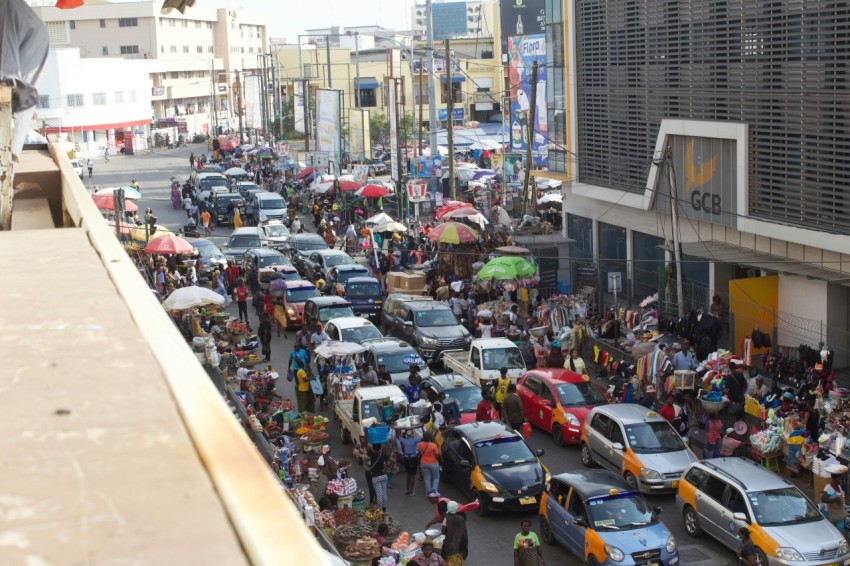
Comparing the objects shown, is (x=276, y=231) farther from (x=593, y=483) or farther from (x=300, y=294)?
(x=593, y=483)

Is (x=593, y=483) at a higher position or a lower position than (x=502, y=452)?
higher

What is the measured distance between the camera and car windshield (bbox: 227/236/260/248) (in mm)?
40938

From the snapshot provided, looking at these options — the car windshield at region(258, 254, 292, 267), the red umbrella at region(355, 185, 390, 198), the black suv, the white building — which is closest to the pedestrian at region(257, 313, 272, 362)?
the black suv

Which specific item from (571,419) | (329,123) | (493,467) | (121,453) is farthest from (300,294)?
(121,453)

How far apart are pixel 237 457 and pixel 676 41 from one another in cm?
2711

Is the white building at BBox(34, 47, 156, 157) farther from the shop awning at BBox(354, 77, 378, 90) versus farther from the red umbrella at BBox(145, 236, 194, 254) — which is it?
the red umbrella at BBox(145, 236, 194, 254)

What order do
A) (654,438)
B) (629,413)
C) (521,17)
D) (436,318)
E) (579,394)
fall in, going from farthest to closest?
(521,17)
(436,318)
(579,394)
(629,413)
(654,438)

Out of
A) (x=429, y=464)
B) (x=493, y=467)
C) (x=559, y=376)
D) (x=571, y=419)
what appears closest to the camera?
(x=493, y=467)

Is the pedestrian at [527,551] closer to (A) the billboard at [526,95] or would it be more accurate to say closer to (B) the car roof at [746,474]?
(B) the car roof at [746,474]

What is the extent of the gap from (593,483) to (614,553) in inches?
55.5

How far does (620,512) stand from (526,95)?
34734 millimetres

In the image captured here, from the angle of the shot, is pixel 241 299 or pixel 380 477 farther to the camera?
pixel 241 299

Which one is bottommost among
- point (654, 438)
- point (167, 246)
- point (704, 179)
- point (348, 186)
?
point (654, 438)

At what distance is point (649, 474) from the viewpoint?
1725 cm
